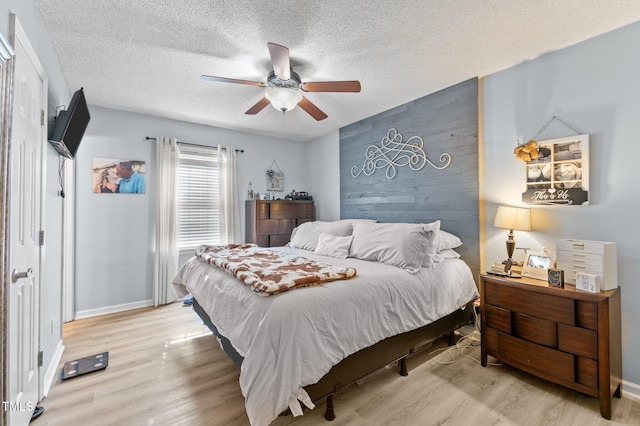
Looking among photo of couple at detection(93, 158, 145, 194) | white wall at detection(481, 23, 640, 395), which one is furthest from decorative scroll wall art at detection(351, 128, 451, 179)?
photo of couple at detection(93, 158, 145, 194)

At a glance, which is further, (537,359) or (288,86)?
(288,86)

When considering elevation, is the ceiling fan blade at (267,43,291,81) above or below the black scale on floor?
above

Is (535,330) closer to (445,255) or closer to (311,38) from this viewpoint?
(445,255)

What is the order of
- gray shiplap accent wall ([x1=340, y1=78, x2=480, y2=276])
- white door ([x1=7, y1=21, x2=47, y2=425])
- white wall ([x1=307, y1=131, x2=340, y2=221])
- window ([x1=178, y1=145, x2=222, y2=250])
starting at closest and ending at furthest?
white door ([x1=7, y1=21, x2=47, y2=425]) < gray shiplap accent wall ([x1=340, y1=78, x2=480, y2=276]) < window ([x1=178, y1=145, x2=222, y2=250]) < white wall ([x1=307, y1=131, x2=340, y2=221])

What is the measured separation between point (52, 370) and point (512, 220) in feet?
12.9

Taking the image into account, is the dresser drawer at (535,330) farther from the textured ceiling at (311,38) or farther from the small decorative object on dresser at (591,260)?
the textured ceiling at (311,38)

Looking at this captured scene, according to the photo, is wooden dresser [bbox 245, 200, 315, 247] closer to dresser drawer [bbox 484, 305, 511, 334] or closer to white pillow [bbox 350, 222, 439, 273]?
white pillow [bbox 350, 222, 439, 273]

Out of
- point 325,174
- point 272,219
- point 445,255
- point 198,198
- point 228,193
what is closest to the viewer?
point 445,255

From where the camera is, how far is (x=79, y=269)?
3.42m

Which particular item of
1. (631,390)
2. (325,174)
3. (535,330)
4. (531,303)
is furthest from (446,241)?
(325,174)

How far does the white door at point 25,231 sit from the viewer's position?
1.43m

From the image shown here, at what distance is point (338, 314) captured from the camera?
68.2 inches

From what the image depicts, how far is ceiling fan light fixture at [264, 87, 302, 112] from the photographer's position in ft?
8.19

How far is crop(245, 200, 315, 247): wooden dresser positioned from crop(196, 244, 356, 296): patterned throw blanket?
4.79ft
